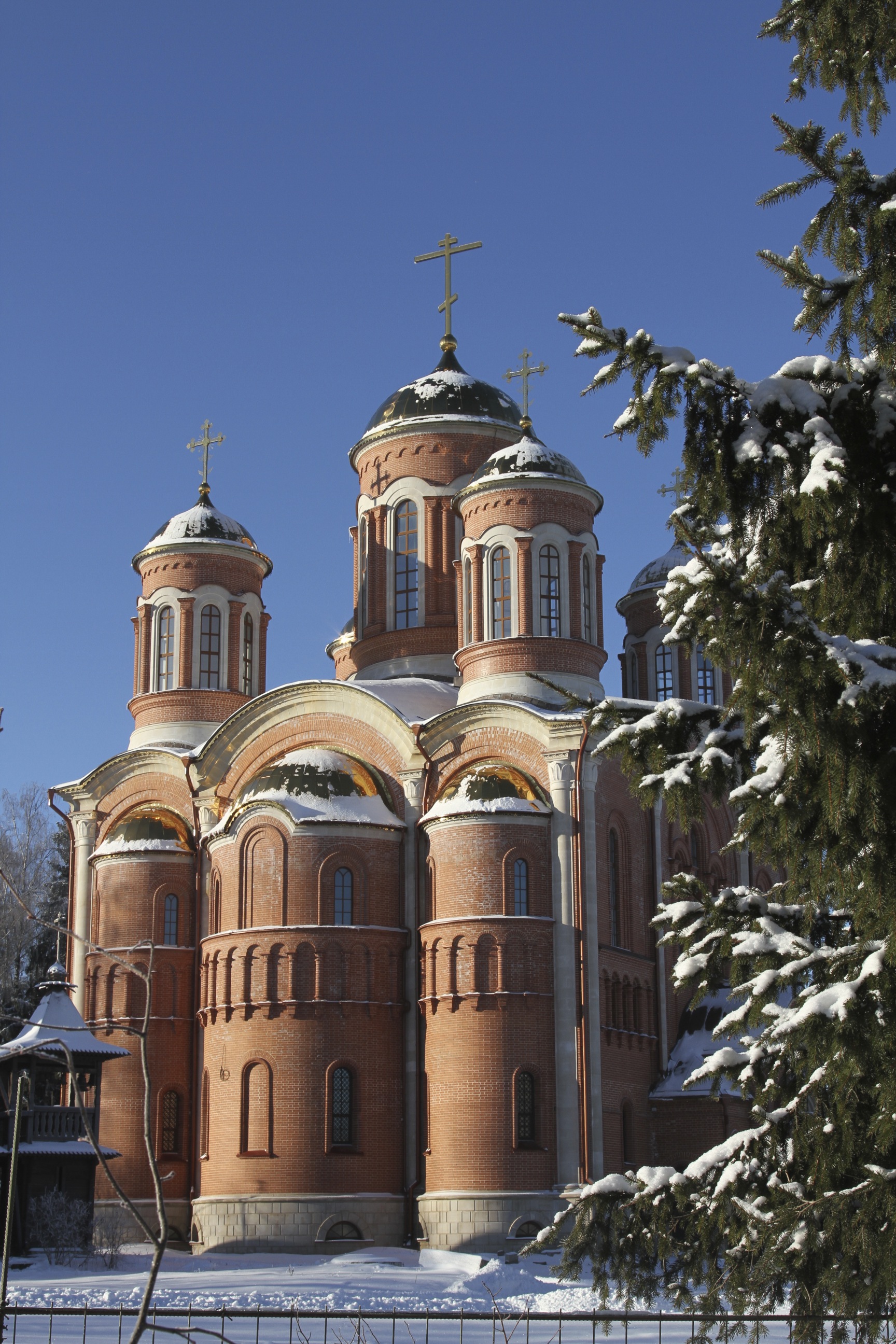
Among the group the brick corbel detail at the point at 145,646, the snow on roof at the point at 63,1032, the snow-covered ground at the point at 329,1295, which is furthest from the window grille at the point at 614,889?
the brick corbel detail at the point at 145,646

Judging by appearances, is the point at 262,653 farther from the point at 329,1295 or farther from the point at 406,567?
the point at 329,1295

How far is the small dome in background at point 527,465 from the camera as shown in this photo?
27672mm

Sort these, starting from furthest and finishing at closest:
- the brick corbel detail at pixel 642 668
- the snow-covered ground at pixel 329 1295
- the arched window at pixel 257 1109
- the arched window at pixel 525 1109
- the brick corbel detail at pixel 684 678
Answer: the brick corbel detail at pixel 642 668
the brick corbel detail at pixel 684 678
the arched window at pixel 257 1109
the arched window at pixel 525 1109
the snow-covered ground at pixel 329 1295

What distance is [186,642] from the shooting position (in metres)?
30.9

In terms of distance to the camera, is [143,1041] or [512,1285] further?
[512,1285]

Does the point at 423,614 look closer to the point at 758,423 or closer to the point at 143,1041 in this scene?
the point at 758,423

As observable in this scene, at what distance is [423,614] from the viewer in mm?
30234

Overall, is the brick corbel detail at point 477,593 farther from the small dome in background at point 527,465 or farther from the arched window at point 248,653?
the arched window at point 248,653

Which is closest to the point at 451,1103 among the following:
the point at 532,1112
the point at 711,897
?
the point at 532,1112

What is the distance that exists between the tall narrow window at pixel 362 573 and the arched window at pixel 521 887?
26.3 feet

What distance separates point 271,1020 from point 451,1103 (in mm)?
3124

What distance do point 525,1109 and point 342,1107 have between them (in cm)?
292

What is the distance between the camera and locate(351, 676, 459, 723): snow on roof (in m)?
27.8

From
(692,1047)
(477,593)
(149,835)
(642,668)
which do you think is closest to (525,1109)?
(692,1047)
